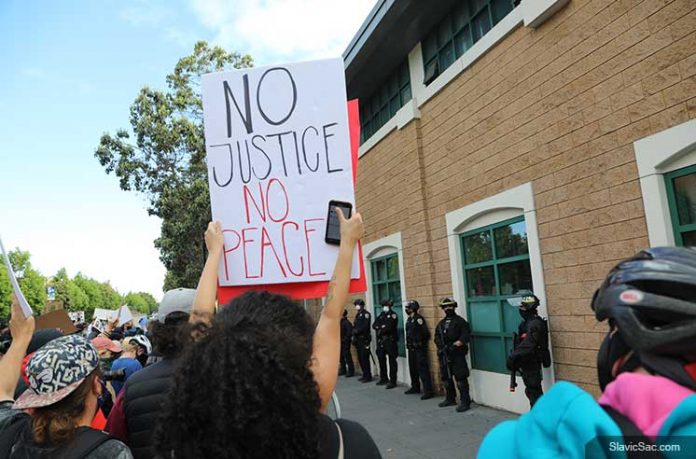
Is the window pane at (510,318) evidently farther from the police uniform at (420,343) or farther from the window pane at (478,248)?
the police uniform at (420,343)

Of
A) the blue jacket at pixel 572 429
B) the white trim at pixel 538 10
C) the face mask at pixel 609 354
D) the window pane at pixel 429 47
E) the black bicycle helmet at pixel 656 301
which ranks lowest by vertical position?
the blue jacket at pixel 572 429

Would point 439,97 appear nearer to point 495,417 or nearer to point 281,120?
point 495,417

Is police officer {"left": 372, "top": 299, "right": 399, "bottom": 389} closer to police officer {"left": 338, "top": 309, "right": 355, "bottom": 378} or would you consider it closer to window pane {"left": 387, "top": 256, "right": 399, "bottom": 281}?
window pane {"left": 387, "top": 256, "right": 399, "bottom": 281}

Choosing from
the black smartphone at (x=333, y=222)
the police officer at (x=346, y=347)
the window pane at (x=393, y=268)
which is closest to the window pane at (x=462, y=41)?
the window pane at (x=393, y=268)

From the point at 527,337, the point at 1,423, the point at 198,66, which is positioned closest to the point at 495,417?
the point at 527,337

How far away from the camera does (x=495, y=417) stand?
22.4 feet

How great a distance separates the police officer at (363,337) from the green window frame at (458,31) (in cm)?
555

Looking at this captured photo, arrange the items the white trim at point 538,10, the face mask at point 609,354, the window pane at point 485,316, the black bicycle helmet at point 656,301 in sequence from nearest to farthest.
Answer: the black bicycle helmet at point 656,301, the face mask at point 609,354, the white trim at point 538,10, the window pane at point 485,316

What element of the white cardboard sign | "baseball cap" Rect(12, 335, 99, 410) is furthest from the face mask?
"baseball cap" Rect(12, 335, 99, 410)

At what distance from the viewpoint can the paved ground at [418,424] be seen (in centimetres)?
583

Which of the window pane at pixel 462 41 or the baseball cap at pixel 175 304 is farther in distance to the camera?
the window pane at pixel 462 41

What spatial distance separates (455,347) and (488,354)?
55cm

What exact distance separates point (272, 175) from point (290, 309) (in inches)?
48.0

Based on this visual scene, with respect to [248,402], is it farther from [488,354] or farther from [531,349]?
[488,354]
